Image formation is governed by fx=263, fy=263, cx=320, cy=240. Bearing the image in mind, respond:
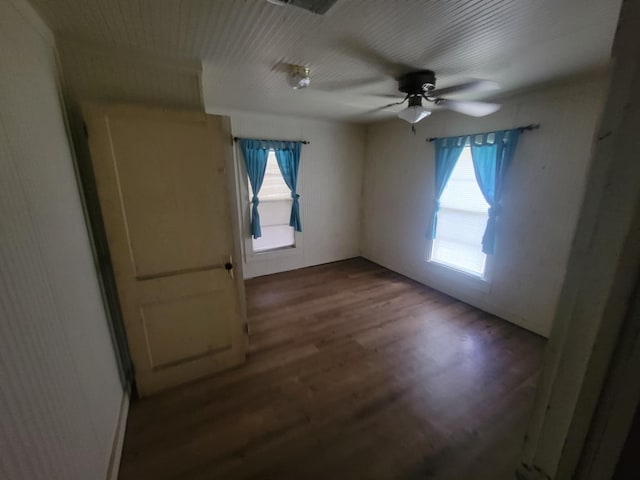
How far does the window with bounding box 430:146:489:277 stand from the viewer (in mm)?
3129

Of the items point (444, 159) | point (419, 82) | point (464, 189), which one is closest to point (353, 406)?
point (419, 82)

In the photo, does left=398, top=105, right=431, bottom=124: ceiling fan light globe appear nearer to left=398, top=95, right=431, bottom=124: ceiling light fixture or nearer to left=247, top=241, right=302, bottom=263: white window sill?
left=398, top=95, right=431, bottom=124: ceiling light fixture

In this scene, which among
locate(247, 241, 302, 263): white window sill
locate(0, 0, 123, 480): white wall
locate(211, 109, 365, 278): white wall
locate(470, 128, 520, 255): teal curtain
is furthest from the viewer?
locate(247, 241, 302, 263): white window sill

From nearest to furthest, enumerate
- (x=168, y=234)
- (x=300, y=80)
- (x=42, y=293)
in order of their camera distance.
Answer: (x=42, y=293) → (x=168, y=234) → (x=300, y=80)

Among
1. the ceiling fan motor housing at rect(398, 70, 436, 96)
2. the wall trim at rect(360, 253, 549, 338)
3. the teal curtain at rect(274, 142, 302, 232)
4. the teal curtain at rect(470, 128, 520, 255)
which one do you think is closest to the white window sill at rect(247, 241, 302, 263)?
the teal curtain at rect(274, 142, 302, 232)

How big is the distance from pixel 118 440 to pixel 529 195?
384 cm

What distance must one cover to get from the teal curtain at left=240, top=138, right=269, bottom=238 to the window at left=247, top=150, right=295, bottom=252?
106 millimetres

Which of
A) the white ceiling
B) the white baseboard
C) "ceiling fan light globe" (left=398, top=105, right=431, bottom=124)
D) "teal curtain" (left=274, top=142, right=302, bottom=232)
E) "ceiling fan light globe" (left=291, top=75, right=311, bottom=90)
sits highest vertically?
the white ceiling

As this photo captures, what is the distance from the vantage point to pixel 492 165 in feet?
9.34

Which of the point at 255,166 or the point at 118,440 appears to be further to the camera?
the point at 255,166

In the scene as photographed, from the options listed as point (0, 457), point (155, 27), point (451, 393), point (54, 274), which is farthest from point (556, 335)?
point (155, 27)

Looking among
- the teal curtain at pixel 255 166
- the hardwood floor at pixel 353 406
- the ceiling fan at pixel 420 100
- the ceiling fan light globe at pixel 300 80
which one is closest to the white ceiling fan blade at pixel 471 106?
the ceiling fan at pixel 420 100

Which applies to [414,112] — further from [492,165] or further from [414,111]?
[492,165]

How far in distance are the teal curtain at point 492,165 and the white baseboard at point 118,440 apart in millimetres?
3533
